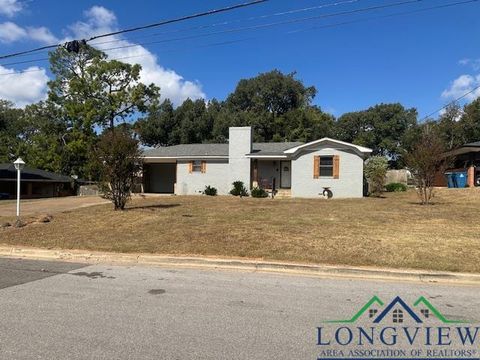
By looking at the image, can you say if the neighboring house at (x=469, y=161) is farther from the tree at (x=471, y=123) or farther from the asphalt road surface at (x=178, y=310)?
the tree at (x=471, y=123)

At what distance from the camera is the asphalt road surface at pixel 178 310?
4.62 meters

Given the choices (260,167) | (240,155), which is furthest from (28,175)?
(260,167)

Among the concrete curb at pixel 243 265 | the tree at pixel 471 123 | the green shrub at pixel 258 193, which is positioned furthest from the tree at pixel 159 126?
the concrete curb at pixel 243 265

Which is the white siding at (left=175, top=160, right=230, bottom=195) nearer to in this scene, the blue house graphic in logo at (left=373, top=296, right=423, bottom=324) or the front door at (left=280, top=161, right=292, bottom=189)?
the front door at (left=280, top=161, right=292, bottom=189)

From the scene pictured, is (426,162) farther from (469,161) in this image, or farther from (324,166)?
(469,161)

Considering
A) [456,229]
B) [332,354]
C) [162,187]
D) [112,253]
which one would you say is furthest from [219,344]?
[162,187]

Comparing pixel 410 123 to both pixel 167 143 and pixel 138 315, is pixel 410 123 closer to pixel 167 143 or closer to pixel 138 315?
pixel 167 143

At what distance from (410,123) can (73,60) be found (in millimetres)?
45546

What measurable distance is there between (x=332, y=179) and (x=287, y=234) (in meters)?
15.1

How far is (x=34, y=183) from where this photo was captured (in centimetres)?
4300

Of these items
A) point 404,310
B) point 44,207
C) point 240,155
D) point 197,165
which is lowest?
point 404,310

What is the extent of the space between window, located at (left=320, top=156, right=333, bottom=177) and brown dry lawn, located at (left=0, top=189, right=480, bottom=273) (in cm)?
940

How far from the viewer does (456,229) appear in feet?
41.0

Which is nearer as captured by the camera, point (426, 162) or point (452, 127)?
point (426, 162)
